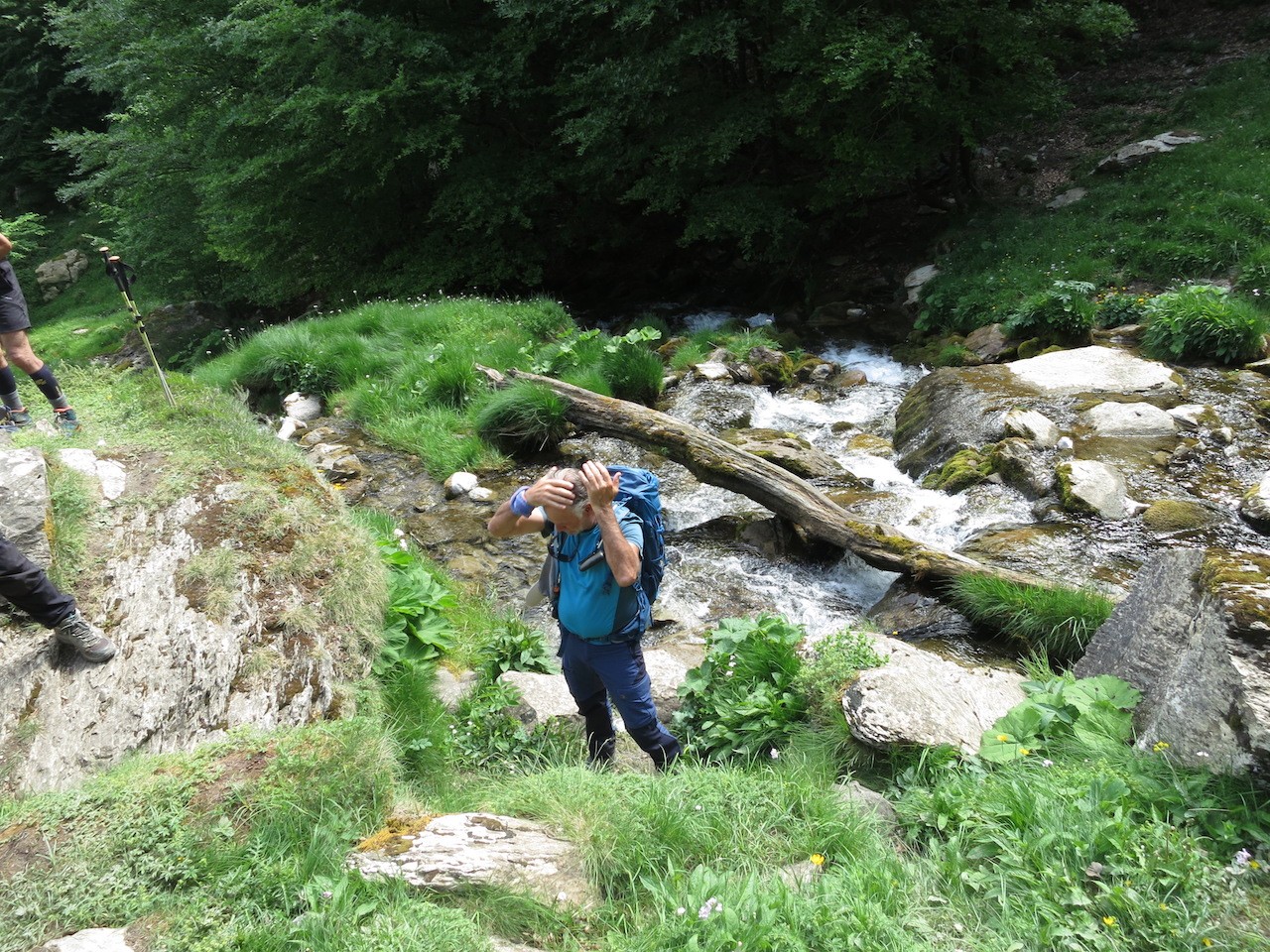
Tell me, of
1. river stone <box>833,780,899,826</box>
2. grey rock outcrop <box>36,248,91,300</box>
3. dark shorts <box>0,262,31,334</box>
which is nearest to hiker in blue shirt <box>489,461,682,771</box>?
river stone <box>833,780,899,826</box>

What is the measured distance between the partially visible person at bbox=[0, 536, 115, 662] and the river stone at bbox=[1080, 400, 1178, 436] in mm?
7617

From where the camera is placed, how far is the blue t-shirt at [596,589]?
329 cm

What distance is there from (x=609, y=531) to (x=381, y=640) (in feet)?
6.08

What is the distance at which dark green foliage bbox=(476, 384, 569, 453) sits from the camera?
814cm

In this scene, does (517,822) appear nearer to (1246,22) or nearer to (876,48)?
(876,48)

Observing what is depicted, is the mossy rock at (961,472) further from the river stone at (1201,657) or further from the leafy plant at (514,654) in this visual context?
the leafy plant at (514,654)

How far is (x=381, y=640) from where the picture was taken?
13.8 feet

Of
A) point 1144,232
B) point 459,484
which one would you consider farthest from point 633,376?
point 1144,232

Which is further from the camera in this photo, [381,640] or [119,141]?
[119,141]

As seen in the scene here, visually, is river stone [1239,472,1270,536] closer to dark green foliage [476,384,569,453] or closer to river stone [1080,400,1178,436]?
river stone [1080,400,1178,436]

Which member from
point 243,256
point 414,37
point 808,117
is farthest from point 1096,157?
point 243,256

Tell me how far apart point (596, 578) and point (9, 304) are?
543cm

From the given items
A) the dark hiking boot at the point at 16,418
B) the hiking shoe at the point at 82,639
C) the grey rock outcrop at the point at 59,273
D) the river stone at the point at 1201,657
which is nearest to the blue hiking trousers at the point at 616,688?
the river stone at the point at 1201,657

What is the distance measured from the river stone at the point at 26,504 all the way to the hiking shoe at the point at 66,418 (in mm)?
1462
